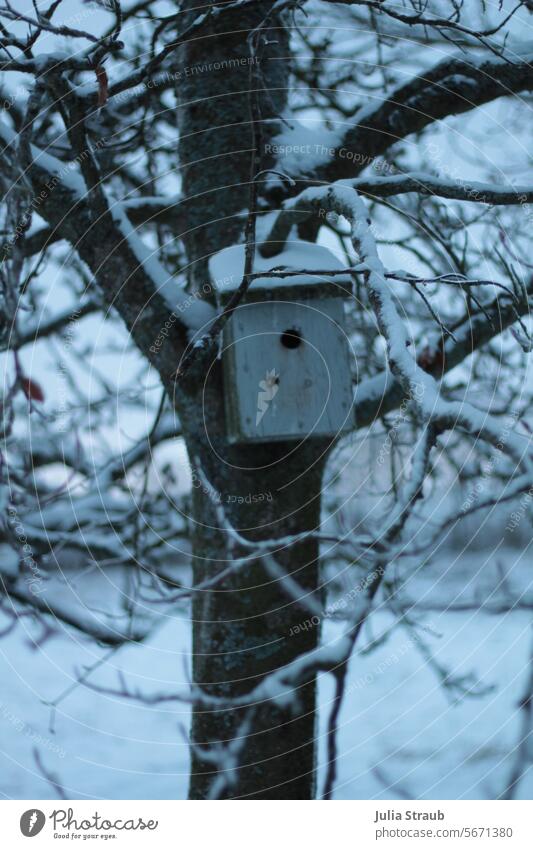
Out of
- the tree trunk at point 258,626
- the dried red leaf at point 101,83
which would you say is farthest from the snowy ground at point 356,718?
the dried red leaf at point 101,83

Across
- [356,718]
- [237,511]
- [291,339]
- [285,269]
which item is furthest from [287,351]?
[356,718]

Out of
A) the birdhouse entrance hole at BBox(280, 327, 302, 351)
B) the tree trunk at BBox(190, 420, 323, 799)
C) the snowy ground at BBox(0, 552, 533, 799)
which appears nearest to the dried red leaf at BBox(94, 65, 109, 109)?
the birdhouse entrance hole at BBox(280, 327, 302, 351)

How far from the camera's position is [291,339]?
57.2 inches

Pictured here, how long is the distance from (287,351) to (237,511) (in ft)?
0.89

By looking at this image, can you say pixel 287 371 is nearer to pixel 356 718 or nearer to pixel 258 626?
pixel 258 626

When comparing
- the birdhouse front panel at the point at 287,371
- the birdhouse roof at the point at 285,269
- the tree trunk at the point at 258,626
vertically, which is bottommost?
the tree trunk at the point at 258,626

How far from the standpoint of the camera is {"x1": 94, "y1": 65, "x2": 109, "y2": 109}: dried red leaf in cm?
117

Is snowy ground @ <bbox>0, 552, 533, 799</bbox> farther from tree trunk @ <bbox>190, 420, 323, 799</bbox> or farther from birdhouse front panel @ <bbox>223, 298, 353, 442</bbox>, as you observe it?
birdhouse front panel @ <bbox>223, 298, 353, 442</bbox>

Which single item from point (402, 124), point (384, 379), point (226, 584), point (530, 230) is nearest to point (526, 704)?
point (226, 584)

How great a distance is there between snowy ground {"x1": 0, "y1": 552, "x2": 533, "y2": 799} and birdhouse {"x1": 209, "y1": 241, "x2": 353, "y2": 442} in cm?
44

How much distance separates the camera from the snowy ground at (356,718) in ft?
5.44

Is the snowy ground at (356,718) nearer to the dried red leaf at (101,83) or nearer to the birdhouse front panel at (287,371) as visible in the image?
the birdhouse front panel at (287,371)

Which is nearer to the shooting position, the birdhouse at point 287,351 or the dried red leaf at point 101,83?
the dried red leaf at point 101,83
